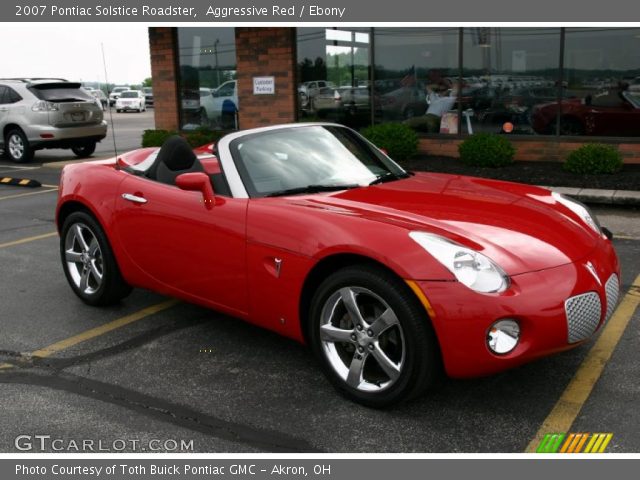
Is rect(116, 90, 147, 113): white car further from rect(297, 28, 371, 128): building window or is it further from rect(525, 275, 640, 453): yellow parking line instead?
rect(525, 275, 640, 453): yellow parking line

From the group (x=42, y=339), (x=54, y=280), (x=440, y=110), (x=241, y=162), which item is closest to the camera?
(x=241, y=162)

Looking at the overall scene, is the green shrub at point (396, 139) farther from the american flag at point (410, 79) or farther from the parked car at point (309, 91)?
the parked car at point (309, 91)

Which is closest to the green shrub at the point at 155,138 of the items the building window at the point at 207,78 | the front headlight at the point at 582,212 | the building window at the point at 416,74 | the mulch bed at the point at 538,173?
the building window at the point at 207,78

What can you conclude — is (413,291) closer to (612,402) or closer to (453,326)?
(453,326)

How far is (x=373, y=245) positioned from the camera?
340 cm

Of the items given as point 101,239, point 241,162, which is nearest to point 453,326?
point 241,162

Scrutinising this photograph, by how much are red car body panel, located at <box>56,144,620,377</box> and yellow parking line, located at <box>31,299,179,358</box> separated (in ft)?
1.11

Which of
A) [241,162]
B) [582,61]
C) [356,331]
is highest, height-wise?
[582,61]

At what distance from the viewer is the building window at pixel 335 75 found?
1330cm

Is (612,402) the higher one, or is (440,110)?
(440,110)

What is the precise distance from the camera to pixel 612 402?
11.6ft

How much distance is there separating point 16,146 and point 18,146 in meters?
0.08

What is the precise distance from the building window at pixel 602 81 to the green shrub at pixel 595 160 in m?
1.11

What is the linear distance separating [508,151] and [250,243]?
8.32 metres
